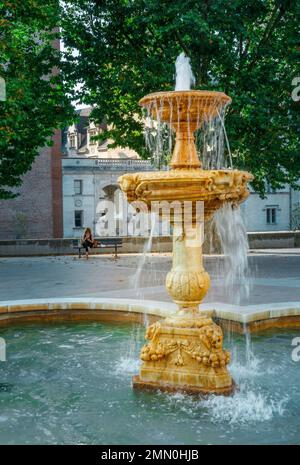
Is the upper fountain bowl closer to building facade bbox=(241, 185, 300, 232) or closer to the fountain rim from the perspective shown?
the fountain rim

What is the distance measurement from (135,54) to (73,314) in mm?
14802

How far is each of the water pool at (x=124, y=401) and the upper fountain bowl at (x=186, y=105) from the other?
3.02m

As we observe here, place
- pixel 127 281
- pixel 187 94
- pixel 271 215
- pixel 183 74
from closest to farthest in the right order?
pixel 187 94, pixel 183 74, pixel 127 281, pixel 271 215

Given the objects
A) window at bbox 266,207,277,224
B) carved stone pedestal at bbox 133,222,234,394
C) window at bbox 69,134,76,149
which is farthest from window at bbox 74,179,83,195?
carved stone pedestal at bbox 133,222,234,394

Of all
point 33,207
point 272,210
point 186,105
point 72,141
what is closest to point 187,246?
point 186,105

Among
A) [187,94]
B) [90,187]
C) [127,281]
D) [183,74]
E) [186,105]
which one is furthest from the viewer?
[90,187]

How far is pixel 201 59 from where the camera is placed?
72.7 feet

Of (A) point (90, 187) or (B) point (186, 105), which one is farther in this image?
(A) point (90, 187)

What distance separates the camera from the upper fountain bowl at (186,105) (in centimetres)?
641

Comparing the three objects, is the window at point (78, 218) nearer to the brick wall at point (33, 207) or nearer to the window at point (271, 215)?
the brick wall at point (33, 207)

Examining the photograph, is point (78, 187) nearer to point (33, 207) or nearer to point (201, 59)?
point (33, 207)

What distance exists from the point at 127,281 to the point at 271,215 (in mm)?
48383

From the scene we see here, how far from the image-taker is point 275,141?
2405cm
